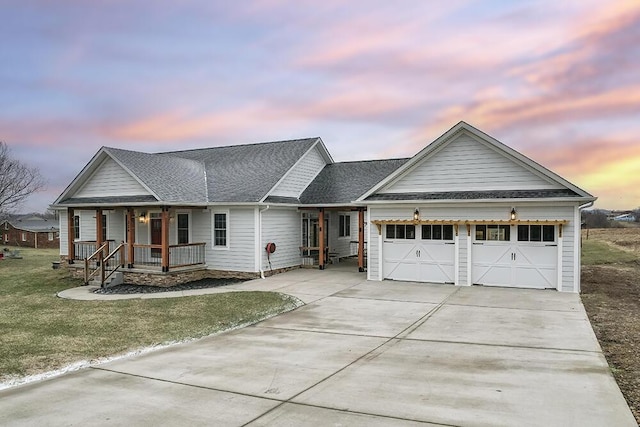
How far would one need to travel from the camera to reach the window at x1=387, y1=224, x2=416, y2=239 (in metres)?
16.3

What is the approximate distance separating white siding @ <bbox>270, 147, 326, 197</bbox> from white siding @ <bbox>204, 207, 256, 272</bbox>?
168cm

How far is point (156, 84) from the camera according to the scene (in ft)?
78.0

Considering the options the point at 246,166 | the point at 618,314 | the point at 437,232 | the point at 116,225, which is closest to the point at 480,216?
the point at 437,232

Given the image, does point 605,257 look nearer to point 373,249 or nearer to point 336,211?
point 336,211

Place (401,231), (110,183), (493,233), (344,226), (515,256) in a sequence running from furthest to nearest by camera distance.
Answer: (344,226), (110,183), (401,231), (493,233), (515,256)

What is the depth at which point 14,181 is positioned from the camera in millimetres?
37656

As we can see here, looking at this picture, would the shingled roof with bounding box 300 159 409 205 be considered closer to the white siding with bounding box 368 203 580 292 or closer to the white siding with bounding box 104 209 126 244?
the white siding with bounding box 368 203 580 292

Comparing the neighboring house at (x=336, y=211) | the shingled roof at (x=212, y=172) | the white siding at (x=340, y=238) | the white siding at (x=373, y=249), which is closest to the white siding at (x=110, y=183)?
the neighboring house at (x=336, y=211)

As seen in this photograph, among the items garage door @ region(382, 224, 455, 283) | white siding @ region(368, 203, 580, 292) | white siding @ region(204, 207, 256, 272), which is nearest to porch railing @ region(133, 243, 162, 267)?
white siding @ region(204, 207, 256, 272)

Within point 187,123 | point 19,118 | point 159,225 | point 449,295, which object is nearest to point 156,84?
point 187,123

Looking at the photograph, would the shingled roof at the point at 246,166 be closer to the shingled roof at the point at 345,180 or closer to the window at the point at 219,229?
the window at the point at 219,229

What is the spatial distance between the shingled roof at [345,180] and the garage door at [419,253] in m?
3.50

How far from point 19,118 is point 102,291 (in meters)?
18.6

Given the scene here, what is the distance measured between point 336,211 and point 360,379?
16.1m
